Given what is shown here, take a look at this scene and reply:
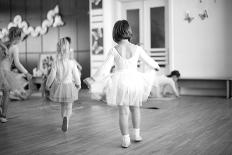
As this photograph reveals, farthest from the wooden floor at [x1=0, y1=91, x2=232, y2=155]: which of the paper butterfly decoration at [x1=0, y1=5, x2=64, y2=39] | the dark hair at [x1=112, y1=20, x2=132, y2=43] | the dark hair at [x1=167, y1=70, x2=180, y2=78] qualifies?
the paper butterfly decoration at [x1=0, y1=5, x2=64, y2=39]

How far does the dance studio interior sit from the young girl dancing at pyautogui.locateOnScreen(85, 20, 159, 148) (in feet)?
0.07

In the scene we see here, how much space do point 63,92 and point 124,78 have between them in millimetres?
1061

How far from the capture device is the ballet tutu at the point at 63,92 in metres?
4.06

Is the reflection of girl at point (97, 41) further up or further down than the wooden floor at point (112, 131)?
further up

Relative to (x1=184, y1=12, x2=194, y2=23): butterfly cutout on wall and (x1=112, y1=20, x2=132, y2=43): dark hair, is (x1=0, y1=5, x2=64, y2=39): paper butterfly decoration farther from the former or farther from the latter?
(x1=112, y1=20, x2=132, y2=43): dark hair

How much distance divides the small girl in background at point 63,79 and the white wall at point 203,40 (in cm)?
460

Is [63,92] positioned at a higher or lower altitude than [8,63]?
lower

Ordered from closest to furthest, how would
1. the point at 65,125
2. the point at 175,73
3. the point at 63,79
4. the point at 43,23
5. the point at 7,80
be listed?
the point at 65,125 < the point at 63,79 < the point at 7,80 < the point at 175,73 < the point at 43,23

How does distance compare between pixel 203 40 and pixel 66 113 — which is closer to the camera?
pixel 66 113

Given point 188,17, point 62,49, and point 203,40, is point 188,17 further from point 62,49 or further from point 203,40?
point 62,49

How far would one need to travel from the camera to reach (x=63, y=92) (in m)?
4.06

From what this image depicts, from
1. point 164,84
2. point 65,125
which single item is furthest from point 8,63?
point 164,84

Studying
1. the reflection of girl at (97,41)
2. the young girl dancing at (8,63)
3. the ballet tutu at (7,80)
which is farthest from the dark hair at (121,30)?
the reflection of girl at (97,41)

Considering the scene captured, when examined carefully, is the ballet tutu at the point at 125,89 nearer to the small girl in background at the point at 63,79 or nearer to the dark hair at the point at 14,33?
the small girl in background at the point at 63,79
